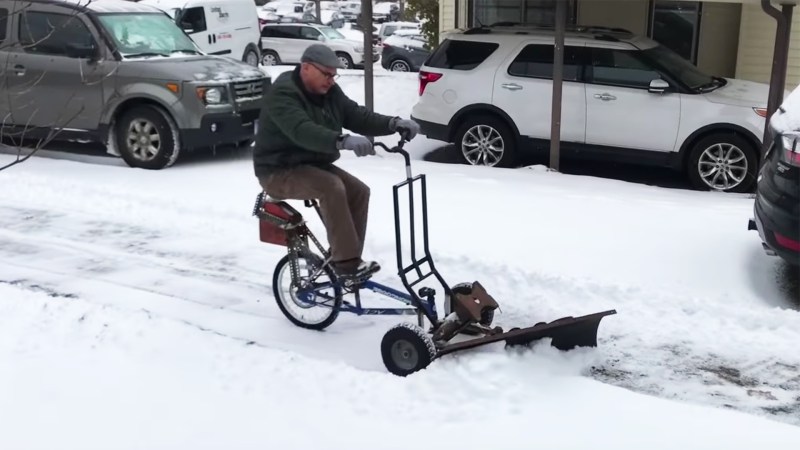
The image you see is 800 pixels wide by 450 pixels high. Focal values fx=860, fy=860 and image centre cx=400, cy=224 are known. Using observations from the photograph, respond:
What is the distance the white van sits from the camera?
17734 millimetres

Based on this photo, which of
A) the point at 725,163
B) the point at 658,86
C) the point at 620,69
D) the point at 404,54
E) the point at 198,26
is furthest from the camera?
the point at 404,54

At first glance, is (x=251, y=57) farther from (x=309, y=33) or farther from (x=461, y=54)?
(x=461, y=54)

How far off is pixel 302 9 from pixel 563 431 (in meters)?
45.6

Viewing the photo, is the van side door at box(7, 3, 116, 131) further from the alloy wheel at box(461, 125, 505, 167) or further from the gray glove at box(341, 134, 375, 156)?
the gray glove at box(341, 134, 375, 156)

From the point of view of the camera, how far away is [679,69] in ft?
32.5

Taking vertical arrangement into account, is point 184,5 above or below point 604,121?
above

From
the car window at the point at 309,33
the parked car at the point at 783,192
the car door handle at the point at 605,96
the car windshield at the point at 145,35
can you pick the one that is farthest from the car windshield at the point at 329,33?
the parked car at the point at 783,192

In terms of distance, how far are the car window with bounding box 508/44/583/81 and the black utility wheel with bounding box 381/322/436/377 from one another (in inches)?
253

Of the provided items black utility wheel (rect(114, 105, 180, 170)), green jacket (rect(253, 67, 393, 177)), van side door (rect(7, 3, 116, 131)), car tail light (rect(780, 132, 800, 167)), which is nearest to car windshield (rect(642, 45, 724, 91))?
car tail light (rect(780, 132, 800, 167))

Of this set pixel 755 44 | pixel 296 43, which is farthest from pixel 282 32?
pixel 755 44

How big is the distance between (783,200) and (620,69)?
4656mm

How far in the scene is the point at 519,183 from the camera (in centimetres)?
902

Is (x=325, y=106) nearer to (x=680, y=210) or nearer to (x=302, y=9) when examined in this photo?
(x=680, y=210)

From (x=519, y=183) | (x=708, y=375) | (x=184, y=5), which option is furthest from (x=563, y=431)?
(x=184, y=5)
